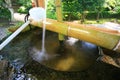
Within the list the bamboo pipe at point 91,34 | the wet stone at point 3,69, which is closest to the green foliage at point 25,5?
the bamboo pipe at point 91,34

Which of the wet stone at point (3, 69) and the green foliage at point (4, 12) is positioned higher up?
the green foliage at point (4, 12)

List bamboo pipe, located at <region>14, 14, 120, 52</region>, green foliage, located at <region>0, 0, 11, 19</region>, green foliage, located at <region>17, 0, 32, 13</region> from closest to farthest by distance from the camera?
bamboo pipe, located at <region>14, 14, 120, 52</region>
green foliage, located at <region>0, 0, 11, 19</region>
green foliage, located at <region>17, 0, 32, 13</region>

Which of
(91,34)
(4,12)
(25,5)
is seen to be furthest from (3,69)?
(25,5)

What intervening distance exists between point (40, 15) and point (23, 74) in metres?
0.89

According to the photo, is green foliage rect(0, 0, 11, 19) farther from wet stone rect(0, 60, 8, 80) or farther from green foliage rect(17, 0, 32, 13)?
wet stone rect(0, 60, 8, 80)

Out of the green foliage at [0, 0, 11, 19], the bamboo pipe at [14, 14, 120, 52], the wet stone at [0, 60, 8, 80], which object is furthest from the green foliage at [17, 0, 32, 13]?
the wet stone at [0, 60, 8, 80]

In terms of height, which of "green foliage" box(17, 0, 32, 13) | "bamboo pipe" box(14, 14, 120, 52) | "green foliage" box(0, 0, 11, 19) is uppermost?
"green foliage" box(17, 0, 32, 13)

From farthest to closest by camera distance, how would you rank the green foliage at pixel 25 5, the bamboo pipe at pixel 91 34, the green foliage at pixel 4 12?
1. the green foliage at pixel 25 5
2. the green foliage at pixel 4 12
3. the bamboo pipe at pixel 91 34

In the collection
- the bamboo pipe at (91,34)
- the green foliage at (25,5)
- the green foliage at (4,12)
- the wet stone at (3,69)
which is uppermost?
the green foliage at (25,5)

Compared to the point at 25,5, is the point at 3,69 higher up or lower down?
lower down

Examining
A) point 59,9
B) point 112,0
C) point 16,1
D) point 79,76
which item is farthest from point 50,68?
point 112,0

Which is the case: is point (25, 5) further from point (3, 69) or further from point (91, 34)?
point (91, 34)

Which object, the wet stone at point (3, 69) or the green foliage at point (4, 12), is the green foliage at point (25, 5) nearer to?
the green foliage at point (4, 12)

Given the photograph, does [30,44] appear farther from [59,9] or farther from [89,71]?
[89,71]
